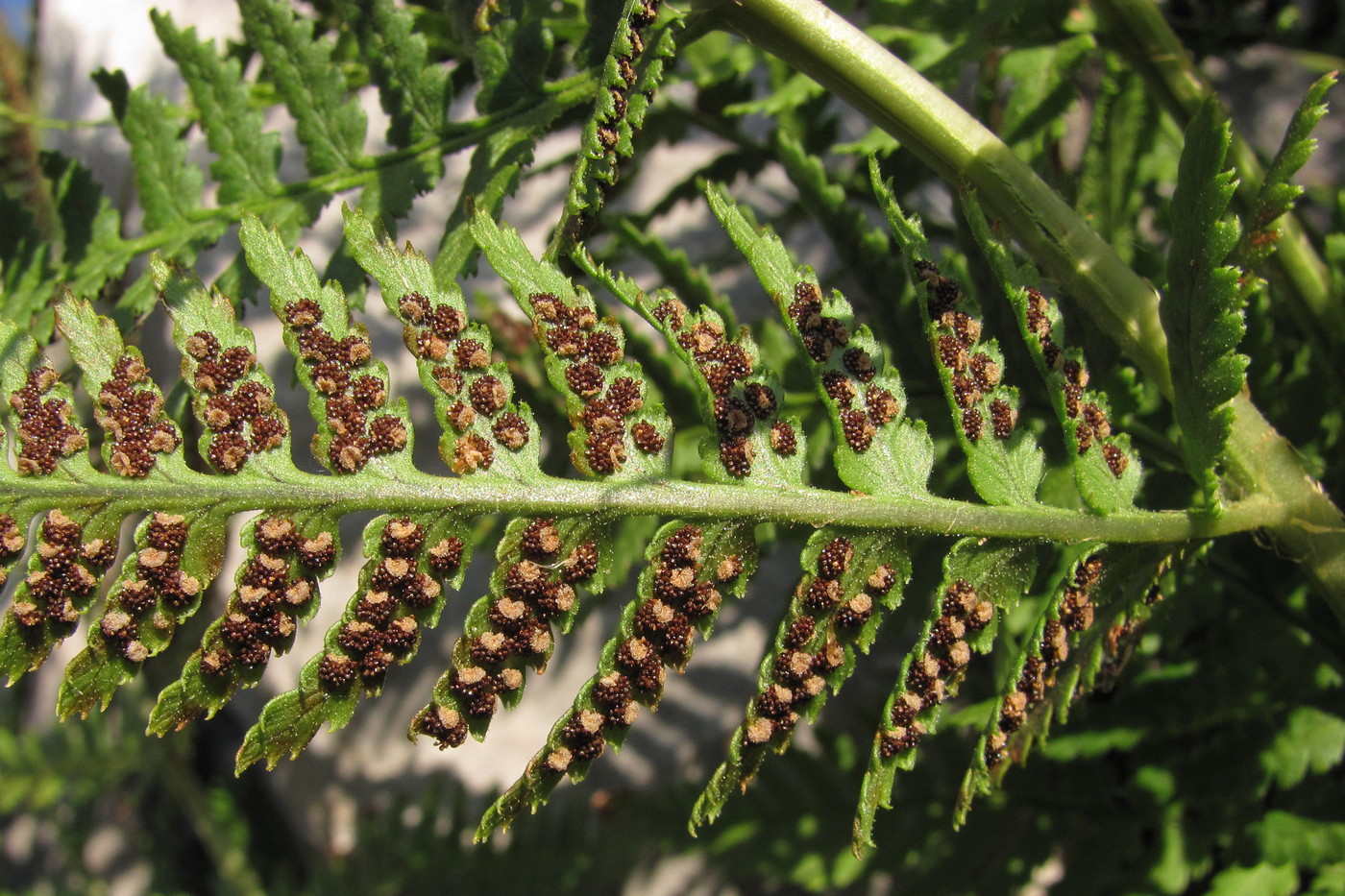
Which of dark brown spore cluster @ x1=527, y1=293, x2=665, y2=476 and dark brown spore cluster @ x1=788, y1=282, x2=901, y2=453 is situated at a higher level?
dark brown spore cluster @ x1=788, y1=282, x2=901, y2=453

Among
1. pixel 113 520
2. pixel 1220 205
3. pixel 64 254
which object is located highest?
pixel 1220 205

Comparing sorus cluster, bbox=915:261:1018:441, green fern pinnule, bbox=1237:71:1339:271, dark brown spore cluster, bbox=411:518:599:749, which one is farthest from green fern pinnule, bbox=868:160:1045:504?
dark brown spore cluster, bbox=411:518:599:749

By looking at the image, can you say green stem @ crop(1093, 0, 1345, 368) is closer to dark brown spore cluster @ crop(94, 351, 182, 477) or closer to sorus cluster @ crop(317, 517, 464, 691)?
sorus cluster @ crop(317, 517, 464, 691)

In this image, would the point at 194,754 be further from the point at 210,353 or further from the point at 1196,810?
the point at 1196,810

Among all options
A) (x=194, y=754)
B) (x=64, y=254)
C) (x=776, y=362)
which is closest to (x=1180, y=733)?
(x=776, y=362)

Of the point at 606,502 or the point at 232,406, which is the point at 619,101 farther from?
the point at 232,406

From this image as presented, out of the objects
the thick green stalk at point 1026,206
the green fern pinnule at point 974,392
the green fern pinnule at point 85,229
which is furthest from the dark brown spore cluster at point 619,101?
the green fern pinnule at point 85,229

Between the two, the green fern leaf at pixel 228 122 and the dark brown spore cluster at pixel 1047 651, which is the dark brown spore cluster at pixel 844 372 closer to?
the dark brown spore cluster at pixel 1047 651
